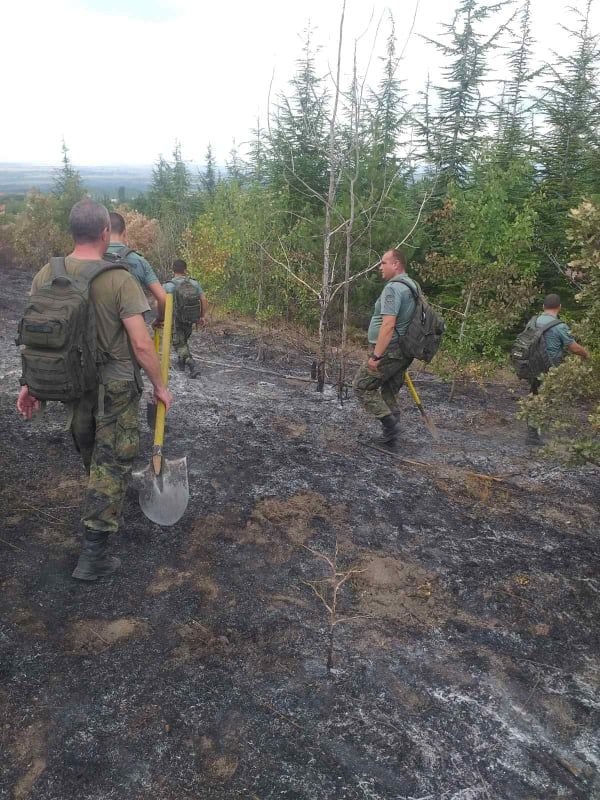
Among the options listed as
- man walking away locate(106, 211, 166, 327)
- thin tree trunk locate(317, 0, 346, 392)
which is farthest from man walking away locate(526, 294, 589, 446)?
man walking away locate(106, 211, 166, 327)

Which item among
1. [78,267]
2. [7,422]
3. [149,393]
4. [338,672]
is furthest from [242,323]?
[338,672]

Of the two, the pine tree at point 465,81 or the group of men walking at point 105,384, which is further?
the pine tree at point 465,81

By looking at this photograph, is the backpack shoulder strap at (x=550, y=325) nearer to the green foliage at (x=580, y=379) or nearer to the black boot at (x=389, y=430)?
the green foliage at (x=580, y=379)

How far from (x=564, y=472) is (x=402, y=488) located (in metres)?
1.94

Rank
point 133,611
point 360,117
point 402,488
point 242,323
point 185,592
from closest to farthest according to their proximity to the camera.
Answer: point 133,611 < point 185,592 < point 402,488 < point 360,117 < point 242,323

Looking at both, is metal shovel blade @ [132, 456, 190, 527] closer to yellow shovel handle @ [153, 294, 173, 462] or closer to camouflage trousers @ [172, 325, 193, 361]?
yellow shovel handle @ [153, 294, 173, 462]

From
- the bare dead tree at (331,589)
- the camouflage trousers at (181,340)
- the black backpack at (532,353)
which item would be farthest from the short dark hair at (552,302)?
the camouflage trousers at (181,340)

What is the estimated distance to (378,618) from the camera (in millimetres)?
3279

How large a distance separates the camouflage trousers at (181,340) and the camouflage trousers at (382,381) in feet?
11.3

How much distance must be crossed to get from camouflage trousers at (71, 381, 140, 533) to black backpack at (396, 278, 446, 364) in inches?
121

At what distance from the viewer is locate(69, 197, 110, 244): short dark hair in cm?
315

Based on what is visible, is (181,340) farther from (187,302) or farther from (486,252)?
(486,252)

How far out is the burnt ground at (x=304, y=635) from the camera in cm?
229

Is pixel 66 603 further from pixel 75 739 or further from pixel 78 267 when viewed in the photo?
pixel 78 267
